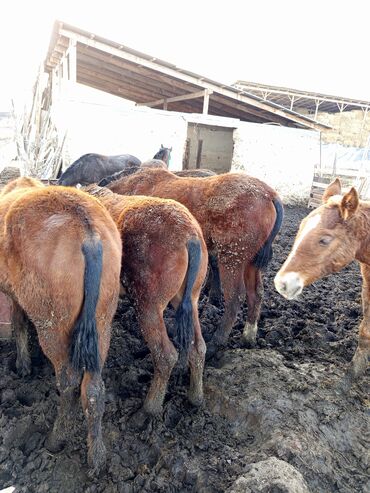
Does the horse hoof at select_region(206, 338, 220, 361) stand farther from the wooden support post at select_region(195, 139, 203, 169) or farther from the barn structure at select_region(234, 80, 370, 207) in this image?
the wooden support post at select_region(195, 139, 203, 169)

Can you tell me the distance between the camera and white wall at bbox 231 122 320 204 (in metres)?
12.4

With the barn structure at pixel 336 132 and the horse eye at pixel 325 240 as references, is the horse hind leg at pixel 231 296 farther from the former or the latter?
the barn structure at pixel 336 132

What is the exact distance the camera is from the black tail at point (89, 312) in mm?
2115

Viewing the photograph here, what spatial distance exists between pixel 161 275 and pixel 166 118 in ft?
30.9

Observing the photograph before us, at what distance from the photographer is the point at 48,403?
2627 millimetres

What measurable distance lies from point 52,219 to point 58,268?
33 cm

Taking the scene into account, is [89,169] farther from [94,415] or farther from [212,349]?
[94,415]

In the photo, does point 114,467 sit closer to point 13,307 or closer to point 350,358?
point 13,307

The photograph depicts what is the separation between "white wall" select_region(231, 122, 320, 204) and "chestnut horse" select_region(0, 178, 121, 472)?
1079cm

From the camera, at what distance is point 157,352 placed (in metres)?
→ 2.63

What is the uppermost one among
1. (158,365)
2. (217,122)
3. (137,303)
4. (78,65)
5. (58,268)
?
(78,65)

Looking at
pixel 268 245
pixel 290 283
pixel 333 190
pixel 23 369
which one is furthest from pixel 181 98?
pixel 23 369

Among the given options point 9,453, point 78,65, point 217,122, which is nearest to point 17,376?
point 9,453

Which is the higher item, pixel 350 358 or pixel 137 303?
pixel 137 303
